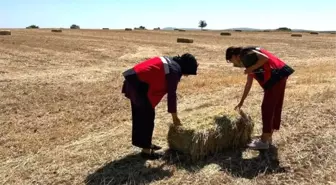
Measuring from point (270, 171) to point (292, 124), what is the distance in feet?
5.70

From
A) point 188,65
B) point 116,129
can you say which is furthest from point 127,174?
point 116,129

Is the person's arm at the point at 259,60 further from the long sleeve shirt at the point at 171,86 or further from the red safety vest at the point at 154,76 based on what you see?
the red safety vest at the point at 154,76

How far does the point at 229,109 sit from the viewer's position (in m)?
6.98

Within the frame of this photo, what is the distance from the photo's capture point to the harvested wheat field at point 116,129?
611 centimetres

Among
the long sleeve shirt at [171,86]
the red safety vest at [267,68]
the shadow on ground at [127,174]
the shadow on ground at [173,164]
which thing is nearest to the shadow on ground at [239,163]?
the shadow on ground at [173,164]

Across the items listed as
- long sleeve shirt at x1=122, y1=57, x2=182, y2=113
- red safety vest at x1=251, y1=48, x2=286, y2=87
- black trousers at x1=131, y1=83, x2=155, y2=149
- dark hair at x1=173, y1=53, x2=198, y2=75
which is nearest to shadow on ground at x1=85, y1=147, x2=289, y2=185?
black trousers at x1=131, y1=83, x2=155, y2=149

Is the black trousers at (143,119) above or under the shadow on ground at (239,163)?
above

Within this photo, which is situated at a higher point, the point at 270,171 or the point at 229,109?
the point at 229,109

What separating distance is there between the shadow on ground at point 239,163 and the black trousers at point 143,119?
45 centimetres

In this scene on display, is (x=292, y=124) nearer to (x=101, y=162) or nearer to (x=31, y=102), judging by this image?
(x=101, y=162)

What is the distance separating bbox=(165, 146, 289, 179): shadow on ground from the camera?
6.11 m

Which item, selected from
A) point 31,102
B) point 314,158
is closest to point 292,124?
point 314,158

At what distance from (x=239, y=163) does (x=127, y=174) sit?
1.57 metres

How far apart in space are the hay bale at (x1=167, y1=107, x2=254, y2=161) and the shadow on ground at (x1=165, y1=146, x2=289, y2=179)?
105mm
